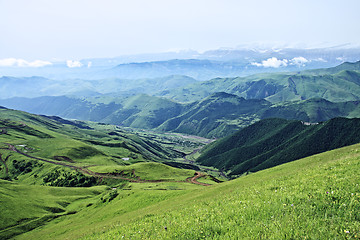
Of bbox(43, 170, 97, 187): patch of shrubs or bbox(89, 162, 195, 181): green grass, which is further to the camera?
bbox(89, 162, 195, 181): green grass

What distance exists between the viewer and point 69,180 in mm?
141375

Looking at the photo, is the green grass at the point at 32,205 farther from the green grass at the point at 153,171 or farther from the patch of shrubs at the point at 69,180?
the green grass at the point at 153,171

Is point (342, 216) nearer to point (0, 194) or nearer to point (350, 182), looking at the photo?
point (350, 182)

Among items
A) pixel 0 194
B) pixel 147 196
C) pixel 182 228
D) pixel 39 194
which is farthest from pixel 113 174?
pixel 182 228

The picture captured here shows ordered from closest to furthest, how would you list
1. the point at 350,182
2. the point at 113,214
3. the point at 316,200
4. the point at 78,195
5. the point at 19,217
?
the point at 316,200
the point at 350,182
the point at 113,214
the point at 19,217
the point at 78,195

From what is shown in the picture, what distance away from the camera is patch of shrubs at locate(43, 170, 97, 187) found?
140m

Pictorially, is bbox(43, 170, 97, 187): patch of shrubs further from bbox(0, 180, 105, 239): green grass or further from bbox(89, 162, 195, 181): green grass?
bbox(0, 180, 105, 239): green grass

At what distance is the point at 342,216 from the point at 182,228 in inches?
346

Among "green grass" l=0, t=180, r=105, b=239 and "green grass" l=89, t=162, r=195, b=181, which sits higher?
"green grass" l=0, t=180, r=105, b=239

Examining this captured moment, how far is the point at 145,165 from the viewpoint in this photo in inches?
6299

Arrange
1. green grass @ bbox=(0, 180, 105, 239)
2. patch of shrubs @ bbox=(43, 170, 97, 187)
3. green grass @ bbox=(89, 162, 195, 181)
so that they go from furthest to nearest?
green grass @ bbox=(89, 162, 195, 181) → patch of shrubs @ bbox=(43, 170, 97, 187) → green grass @ bbox=(0, 180, 105, 239)

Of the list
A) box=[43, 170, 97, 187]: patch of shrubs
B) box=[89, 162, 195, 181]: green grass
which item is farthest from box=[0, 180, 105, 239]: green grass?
box=[89, 162, 195, 181]: green grass

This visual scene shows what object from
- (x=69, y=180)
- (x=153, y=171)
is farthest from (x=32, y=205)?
(x=153, y=171)

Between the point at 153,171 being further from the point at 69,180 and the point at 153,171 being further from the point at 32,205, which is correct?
the point at 32,205
